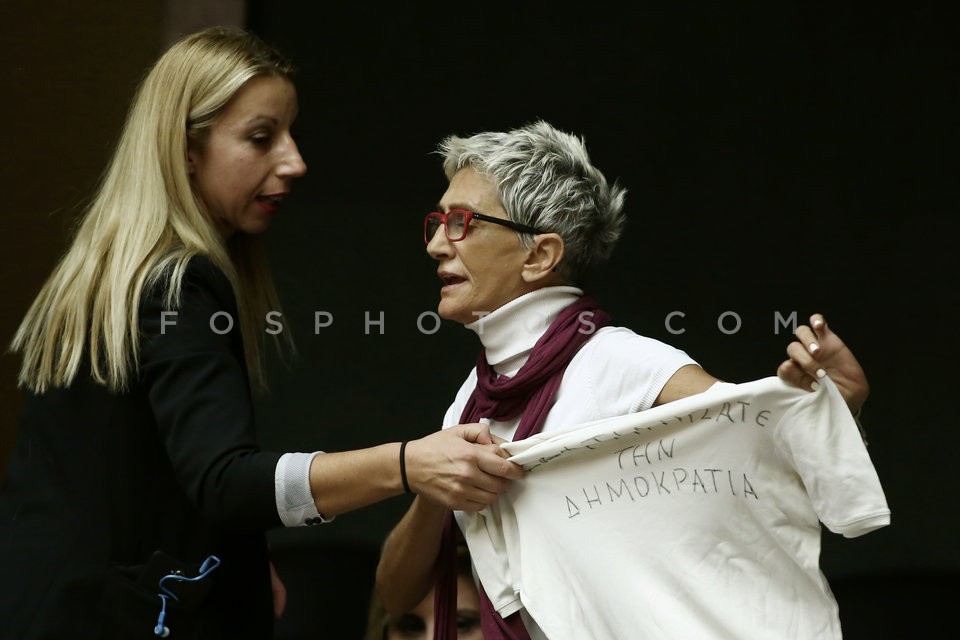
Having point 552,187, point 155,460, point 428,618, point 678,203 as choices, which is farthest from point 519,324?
point 678,203

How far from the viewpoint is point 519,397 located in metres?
2.48

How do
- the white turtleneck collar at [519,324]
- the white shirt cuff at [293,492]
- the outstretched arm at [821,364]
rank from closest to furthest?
the outstretched arm at [821,364] → the white shirt cuff at [293,492] → the white turtleneck collar at [519,324]

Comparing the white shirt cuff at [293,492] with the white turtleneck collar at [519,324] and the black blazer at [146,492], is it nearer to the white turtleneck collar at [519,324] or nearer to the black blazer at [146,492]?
the black blazer at [146,492]

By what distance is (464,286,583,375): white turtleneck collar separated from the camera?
99.3 inches

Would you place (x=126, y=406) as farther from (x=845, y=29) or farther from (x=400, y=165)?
(x=845, y=29)

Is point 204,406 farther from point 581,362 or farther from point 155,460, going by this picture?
point 581,362

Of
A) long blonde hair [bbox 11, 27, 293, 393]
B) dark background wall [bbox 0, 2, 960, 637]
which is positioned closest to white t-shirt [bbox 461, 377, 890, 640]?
long blonde hair [bbox 11, 27, 293, 393]

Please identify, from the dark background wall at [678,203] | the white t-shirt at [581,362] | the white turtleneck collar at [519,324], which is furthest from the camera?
the dark background wall at [678,203]

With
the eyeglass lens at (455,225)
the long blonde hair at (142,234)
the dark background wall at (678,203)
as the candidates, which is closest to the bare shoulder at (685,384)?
the eyeglass lens at (455,225)

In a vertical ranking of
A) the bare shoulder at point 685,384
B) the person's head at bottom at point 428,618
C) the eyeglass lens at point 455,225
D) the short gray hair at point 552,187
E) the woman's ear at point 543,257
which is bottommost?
the person's head at bottom at point 428,618

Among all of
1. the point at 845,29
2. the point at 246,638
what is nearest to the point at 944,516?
the point at 845,29

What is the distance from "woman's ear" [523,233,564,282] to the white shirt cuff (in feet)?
1.88

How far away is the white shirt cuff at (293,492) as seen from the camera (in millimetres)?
2246

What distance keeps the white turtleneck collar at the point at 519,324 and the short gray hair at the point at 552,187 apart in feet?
0.24
